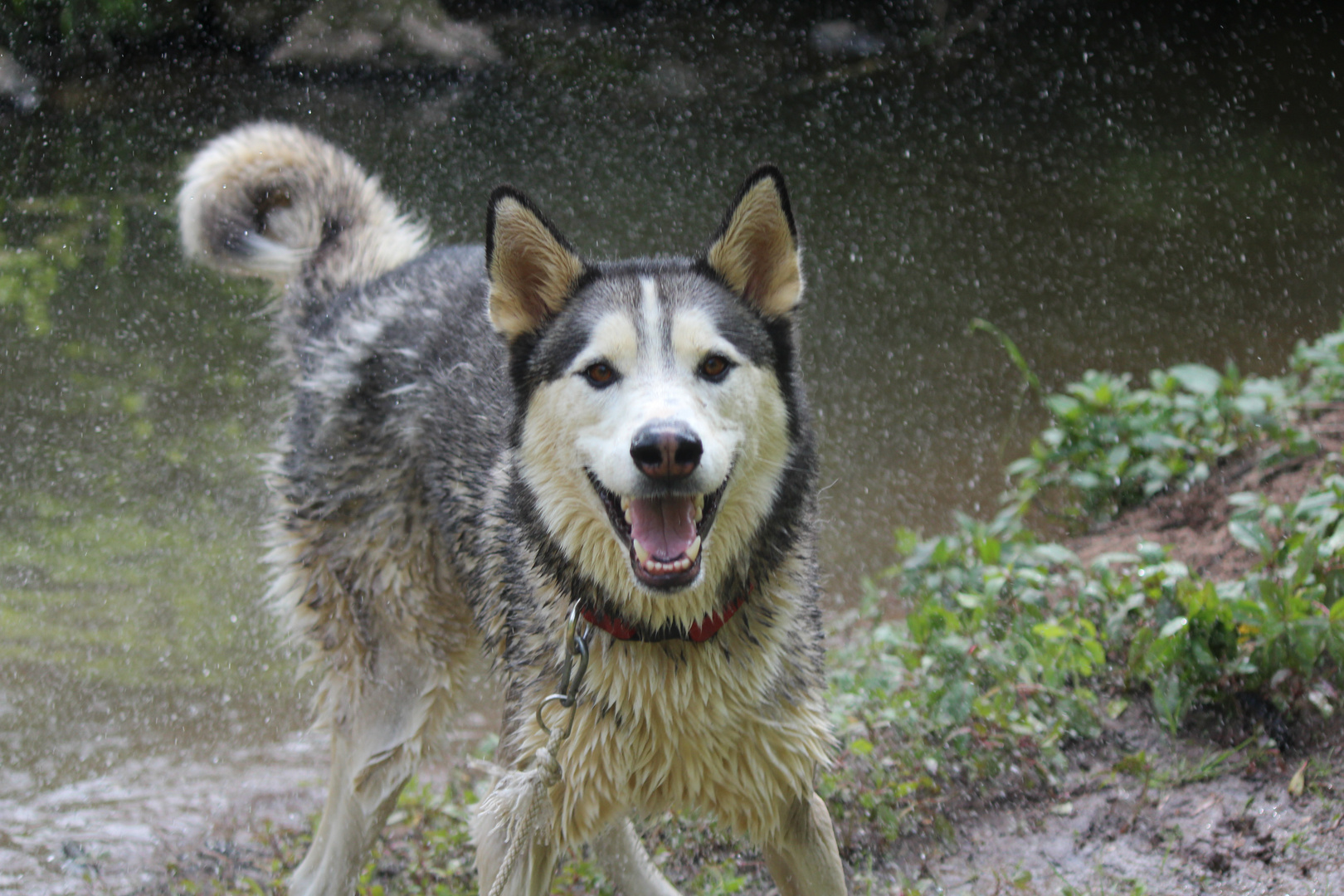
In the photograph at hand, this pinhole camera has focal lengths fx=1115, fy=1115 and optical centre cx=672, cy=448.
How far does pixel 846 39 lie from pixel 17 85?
6.92 meters

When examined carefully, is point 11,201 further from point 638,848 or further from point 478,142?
point 638,848

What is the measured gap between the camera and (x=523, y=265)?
2.51 metres

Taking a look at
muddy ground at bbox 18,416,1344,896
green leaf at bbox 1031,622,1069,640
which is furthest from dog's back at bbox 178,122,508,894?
green leaf at bbox 1031,622,1069,640

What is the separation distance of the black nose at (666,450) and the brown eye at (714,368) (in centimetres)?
29

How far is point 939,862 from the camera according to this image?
9.61 ft

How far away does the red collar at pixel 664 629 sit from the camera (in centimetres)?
236

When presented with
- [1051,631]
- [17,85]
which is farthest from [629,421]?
[17,85]

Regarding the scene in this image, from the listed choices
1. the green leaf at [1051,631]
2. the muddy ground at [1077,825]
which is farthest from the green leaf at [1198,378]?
the green leaf at [1051,631]

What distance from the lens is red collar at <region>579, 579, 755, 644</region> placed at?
Result: 236 cm

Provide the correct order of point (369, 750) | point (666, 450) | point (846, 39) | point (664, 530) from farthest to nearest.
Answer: point (846, 39), point (369, 750), point (664, 530), point (666, 450)

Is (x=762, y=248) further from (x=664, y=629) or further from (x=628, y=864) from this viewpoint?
(x=628, y=864)

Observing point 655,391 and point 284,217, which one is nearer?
point 655,391

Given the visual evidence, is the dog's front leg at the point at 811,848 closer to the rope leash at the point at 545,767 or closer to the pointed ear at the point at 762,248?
the rope leash at the point at 545,767

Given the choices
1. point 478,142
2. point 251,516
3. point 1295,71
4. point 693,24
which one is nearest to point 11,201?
point 478,142
